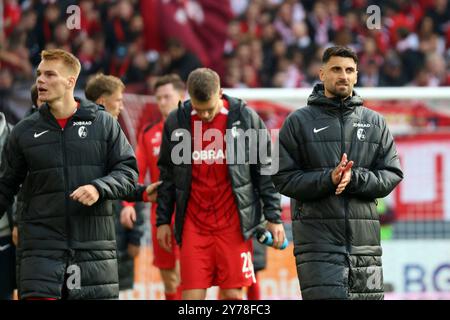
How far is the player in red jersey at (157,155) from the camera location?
1159 cm

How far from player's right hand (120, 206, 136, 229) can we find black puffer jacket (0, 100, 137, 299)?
213cm

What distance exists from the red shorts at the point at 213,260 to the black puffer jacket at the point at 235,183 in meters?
0.12

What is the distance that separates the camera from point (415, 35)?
2005 centimetres

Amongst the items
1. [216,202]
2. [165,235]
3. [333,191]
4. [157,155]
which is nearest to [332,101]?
[333,191]

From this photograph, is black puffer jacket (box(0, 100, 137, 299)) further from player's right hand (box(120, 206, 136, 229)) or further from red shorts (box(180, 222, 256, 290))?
player's right hand (box(120, 206, 136, 229))

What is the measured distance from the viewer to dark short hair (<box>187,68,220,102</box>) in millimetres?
9797

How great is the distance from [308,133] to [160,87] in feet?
11.0

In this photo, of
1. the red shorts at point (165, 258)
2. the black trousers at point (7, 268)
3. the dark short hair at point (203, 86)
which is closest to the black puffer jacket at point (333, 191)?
the dark short hair at point (203, 86)

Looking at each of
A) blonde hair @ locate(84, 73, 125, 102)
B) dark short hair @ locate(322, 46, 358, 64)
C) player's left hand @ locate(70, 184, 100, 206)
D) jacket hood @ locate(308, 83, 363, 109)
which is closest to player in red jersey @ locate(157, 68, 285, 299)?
blonde hair @ locate(84, 73, 125, 102)

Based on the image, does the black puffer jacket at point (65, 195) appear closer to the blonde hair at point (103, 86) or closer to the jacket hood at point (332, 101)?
the jacket hood at point (332, 101)

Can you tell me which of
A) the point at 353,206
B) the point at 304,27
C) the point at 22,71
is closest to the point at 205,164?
the point at 353,206

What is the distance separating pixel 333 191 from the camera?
862 cm

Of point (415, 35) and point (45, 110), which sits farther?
point (415, 35)
